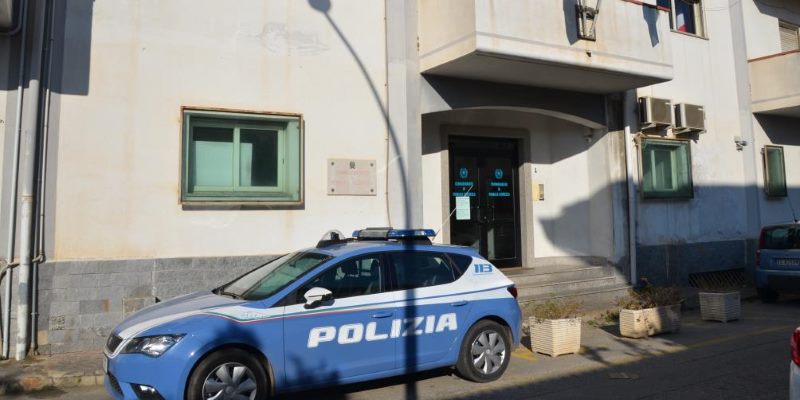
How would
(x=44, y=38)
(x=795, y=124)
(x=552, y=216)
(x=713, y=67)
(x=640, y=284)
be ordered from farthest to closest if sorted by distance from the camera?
(x=795, y=124)
(x=713, y=67)
(x=552, y=216)
(x=640, y=284)
(x=44, y=38)

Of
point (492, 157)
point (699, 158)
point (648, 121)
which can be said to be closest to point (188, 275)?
point (492, 157)

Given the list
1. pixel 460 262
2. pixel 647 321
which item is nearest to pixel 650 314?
pixel 647 321

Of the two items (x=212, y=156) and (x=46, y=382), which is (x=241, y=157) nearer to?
(x=212, y=156)

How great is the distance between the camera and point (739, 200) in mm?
14047

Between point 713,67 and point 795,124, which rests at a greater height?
point 713,67

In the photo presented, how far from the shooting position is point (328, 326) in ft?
17.4

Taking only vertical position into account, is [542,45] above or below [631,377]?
above

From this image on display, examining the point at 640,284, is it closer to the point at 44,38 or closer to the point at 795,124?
the point at 795,124

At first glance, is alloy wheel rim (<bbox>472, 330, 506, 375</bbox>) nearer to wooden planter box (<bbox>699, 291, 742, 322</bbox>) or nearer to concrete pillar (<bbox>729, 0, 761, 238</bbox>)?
wooden planter box (<bbox>699, 291, 742, 322</bbox>)

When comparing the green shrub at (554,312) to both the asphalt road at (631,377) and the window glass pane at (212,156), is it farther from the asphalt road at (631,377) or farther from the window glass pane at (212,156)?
the window glass pane at (212,156)

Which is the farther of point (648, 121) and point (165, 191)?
point (648, 121)

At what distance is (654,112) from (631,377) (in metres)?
7.70

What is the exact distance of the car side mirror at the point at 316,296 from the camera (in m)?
5.18

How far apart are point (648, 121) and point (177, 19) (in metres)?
9.40
